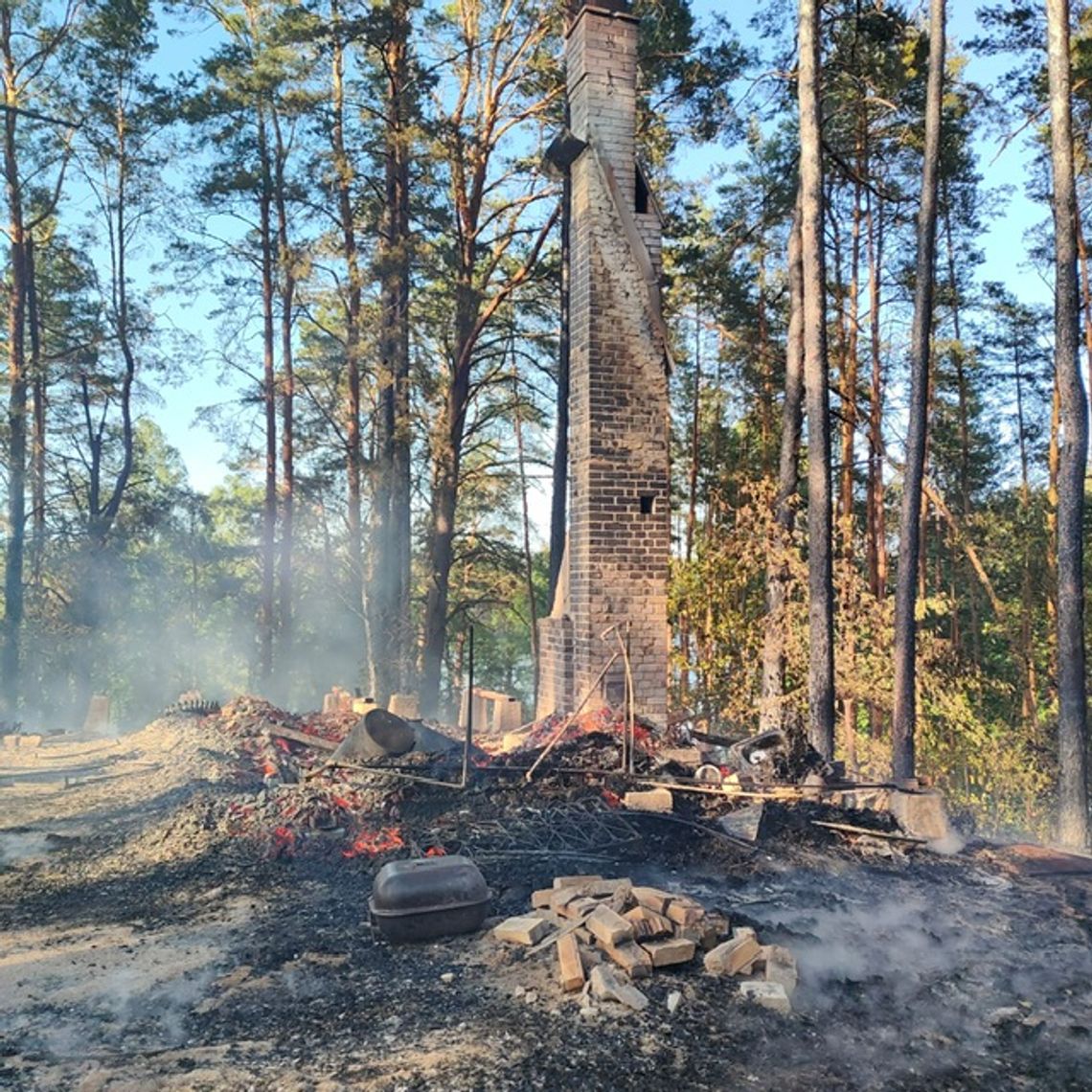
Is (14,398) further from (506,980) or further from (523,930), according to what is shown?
(506,980)

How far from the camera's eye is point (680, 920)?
4.75 meters

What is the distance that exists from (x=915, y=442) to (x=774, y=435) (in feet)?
31.6

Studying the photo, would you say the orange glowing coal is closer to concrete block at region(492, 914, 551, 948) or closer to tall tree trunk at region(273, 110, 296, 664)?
concrete block at region(492, 914, 551, 948)

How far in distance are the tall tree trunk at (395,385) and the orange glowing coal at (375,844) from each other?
1011cm

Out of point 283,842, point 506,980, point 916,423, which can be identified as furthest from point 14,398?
point 506,980

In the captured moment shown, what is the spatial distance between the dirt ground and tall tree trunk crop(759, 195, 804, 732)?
574 centimetres

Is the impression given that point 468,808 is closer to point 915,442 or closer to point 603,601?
point 603,601

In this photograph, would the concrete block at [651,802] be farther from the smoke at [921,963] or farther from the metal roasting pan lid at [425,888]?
the metal roasting pan lid at [425,888]

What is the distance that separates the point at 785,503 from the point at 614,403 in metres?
3.93

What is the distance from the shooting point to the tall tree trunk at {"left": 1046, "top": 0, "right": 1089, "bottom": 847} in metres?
10.0

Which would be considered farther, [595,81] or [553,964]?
[595,81]

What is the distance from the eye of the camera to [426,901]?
16.7 feet

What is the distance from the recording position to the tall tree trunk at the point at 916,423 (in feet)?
35.9

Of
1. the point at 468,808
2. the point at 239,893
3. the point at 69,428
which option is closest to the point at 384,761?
the point at 468,808
